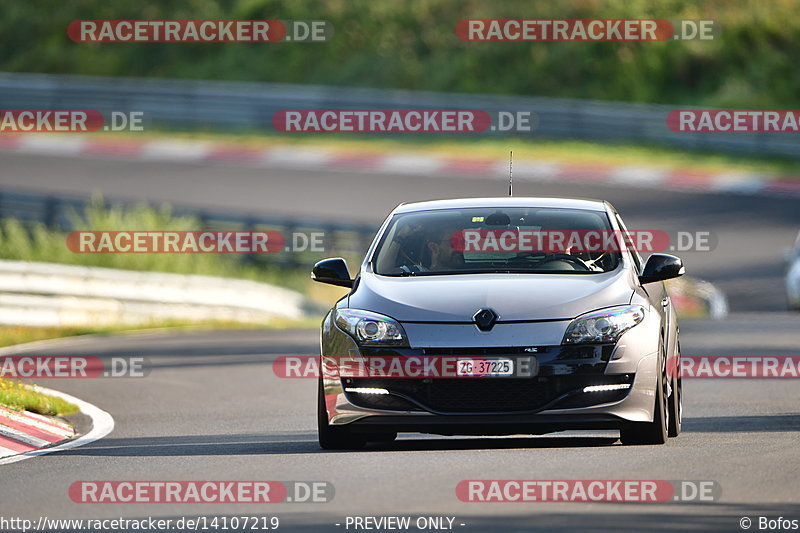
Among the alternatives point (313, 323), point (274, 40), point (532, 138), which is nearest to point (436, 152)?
point (532, 138)

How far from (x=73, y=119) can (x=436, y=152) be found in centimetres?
964

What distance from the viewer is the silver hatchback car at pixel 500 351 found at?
10.1 metres

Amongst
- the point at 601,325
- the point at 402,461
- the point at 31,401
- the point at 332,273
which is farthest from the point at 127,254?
the point at 601,325

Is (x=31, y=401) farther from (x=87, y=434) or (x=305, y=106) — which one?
(x=305, y=106)

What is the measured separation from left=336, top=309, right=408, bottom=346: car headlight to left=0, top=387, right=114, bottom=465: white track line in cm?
213

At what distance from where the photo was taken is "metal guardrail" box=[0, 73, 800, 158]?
137 feet

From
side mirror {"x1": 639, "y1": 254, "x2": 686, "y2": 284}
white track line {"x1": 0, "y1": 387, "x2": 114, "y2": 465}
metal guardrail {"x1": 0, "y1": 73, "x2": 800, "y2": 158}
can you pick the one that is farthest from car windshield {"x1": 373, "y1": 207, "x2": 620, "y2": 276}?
metal guardrail {"x1": 0, "y1": 73, "x2": 800, "y2": 158}

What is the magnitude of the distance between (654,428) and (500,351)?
1.16m

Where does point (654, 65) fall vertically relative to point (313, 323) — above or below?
above

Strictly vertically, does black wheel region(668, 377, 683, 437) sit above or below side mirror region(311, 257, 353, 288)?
below

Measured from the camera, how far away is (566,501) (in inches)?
338

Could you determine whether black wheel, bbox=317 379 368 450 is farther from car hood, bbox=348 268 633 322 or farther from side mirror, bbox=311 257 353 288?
side mirror, bbox=311 257 353 288

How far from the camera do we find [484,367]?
398 inches

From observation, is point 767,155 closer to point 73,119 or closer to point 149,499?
point 73,119
